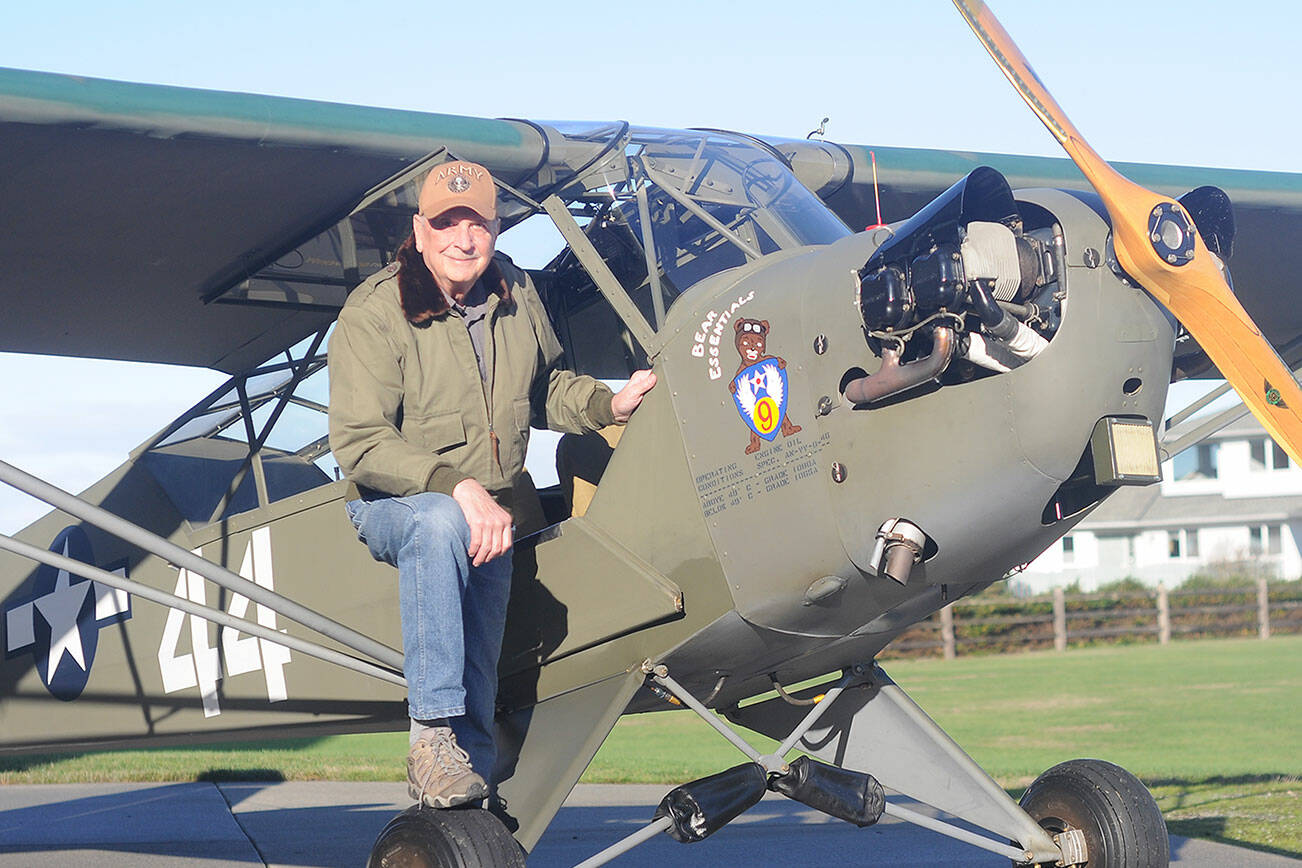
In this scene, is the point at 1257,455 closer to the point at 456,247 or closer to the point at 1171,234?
the point at 1171,234

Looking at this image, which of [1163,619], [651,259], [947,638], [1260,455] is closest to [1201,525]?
[1260,455]

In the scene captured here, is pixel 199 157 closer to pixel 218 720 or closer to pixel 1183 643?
pixel 218 720

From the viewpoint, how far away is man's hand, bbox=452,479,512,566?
379 centimetres

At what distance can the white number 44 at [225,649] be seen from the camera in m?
5.40

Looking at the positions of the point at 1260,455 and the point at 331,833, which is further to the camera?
the point at 1260,455

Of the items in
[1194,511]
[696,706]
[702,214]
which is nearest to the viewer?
[696,706]

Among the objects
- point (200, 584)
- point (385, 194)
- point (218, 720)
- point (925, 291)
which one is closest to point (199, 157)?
point (385, 194)

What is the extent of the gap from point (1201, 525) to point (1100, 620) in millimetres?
31346

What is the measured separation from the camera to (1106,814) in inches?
188

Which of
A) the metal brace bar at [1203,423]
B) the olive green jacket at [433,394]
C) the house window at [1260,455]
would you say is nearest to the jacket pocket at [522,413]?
the olive green jacket at [433,394]

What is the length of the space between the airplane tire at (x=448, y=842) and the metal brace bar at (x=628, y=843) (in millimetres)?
327

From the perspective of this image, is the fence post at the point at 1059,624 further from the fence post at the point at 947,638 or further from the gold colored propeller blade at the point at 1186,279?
the gold colored propeller blade at the point at 1186,279

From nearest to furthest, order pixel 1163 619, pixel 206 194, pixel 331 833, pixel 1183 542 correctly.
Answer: pixel 206 194 → pixel 331 833 → pixel 1163 619 → pixel 1183 542

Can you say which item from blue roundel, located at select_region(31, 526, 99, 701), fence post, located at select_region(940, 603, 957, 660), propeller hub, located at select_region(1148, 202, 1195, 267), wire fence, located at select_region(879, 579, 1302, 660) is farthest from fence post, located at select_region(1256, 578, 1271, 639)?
propeller hub, located at select_region(1148, 202, 1195, 267)
